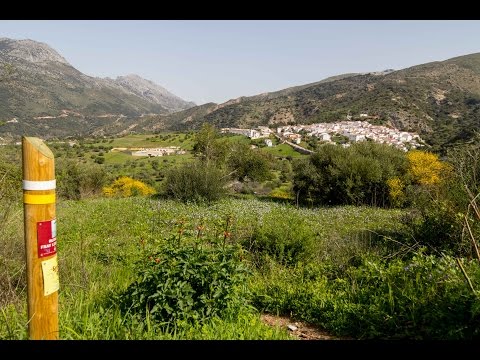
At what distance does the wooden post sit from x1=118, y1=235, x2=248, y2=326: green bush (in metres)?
1.24

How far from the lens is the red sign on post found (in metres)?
2.14

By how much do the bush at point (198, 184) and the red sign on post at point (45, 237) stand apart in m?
16.6

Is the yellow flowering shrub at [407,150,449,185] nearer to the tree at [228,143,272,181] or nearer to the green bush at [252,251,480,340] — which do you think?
the tree at [228,143,272,181]

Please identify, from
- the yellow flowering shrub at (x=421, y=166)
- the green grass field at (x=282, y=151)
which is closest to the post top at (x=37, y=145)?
the yellow flowering shrub at (x=421, y=166)

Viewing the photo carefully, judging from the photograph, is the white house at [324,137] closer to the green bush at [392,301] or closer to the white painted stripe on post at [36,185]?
the green bush at [392,301]

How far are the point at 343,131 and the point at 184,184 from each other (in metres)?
59.2

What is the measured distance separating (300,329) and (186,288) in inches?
66.4

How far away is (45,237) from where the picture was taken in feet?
7.09

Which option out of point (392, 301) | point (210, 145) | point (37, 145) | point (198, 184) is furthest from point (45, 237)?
point (210, 145)

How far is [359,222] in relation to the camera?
1452cm

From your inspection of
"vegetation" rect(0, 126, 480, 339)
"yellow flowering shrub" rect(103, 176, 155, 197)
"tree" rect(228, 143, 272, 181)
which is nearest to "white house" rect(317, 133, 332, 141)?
"tree" rect(228, 143, 272, 181)

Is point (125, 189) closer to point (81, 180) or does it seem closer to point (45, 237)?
point (81, 180)
